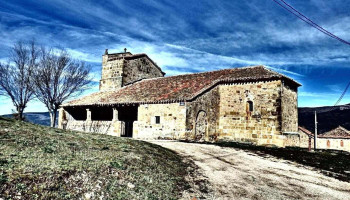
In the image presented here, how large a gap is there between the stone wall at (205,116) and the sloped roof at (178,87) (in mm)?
631

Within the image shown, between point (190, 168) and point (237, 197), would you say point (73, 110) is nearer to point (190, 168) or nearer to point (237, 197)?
point (190, 168)

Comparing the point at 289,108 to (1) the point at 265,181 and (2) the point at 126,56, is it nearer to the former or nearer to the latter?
(1) the point at 265,181

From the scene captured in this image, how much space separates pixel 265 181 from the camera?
6.65 meters

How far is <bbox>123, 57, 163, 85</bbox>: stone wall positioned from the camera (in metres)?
25.4

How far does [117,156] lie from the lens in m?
6.35

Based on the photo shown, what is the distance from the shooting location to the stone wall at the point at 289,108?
621 inches

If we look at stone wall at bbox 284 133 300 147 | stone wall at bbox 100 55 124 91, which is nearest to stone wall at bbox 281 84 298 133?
stone wall at bbox 284 133 300 147

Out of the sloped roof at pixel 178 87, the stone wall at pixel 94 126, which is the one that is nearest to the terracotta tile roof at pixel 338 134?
the sloped roof at pixel 178 87

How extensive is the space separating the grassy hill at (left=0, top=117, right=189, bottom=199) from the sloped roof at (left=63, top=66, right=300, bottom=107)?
980 centimetres

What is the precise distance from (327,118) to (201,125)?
2871 cm

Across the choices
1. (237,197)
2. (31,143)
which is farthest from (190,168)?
(31,143)

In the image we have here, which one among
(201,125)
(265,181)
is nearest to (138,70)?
(201,125)

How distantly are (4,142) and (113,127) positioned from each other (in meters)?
14.1

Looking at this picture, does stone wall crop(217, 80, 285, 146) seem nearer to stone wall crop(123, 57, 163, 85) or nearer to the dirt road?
the dirt road
